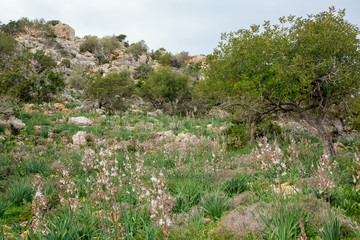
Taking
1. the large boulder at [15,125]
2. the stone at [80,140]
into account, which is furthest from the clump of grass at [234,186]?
the large boulder at [15,125]

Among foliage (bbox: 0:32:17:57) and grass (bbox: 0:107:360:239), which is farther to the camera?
foliage (bbox: 0:32:17:57)

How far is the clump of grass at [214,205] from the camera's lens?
4.07 metres

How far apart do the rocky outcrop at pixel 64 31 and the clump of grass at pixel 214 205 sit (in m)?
65.6

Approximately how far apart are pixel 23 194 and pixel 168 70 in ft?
78.6

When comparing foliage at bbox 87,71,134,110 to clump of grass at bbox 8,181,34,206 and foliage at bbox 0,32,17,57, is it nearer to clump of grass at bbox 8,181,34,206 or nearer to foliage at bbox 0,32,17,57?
foliage at bbox 0,32,17,57

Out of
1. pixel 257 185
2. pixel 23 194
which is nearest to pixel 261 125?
pixel 257 185

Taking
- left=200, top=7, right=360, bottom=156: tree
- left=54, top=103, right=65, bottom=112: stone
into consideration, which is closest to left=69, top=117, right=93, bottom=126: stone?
left=54, top=103, right=65, bottom=112: stone

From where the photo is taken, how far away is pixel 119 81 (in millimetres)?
24328

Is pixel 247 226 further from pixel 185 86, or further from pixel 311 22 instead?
pixel 185 86

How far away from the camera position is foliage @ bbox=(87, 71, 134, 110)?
22469 millimetres

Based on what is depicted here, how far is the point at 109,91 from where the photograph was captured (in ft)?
74.9

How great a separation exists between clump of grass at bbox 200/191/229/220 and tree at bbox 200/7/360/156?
4343 millimetres

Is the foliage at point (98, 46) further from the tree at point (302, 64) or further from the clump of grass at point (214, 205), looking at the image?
the clump of grass at point (214, 205)

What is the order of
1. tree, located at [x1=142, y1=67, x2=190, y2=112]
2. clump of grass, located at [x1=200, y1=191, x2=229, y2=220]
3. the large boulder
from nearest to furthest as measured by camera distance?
clump of grass, located at [x1=200, y1=191, x2=229, y2=220] → the large boulder → tree, located at [x1=142, y1=67, x2=190, y2=112]
